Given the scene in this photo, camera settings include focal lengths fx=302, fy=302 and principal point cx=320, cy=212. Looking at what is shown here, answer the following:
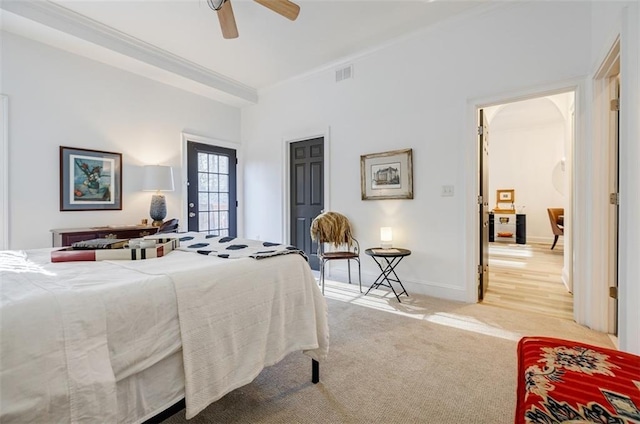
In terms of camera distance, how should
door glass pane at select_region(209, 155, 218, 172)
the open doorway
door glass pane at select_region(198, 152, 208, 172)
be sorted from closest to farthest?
door glass pane at select_region(198, 152, 208, 172) < door glass pane at select_region(209, 155, 218, 172) < the open doorway

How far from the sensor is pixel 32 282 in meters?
1.08

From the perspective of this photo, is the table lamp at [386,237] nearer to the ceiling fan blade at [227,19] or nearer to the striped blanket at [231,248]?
the striped blanket at [231,248]

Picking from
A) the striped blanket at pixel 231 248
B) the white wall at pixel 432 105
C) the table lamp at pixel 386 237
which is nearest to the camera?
the striped blanket at pixel 231 248

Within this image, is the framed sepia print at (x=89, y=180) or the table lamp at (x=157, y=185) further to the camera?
the table lamp at (x=157, y=185)

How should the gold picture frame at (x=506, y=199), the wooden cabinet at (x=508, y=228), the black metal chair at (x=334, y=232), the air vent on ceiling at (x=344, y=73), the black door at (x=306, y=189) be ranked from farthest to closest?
the gold picture frame at (x=506, y=199) < the wooden cabinet at (x=508, y=228) < the black door at (x=306, y=189) < the air vent on ceiling at (x=344, y=73) < the black metal chair at (x=334, y=232)

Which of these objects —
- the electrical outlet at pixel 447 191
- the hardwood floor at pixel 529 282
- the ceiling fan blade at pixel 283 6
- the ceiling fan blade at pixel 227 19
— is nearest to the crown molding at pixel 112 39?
the ceiling fan blade at pixel 227 19

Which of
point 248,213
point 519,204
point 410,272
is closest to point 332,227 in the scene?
point 410,272

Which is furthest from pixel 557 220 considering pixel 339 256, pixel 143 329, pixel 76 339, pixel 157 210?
pixel 76 339

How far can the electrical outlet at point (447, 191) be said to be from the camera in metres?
3.30

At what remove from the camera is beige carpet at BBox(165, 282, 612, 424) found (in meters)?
1.52

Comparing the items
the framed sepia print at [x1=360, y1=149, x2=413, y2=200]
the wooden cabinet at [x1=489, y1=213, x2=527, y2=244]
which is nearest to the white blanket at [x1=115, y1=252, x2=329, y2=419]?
the framed sepia print at [x1=360, y1=149, x2=413, y2=200]

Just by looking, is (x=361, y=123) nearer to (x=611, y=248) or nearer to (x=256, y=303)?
(x=611, y=248)

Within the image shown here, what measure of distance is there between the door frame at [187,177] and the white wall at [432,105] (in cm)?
141

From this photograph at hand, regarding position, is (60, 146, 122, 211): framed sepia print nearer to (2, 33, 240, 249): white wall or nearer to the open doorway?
(2, 33, 240, 249): white wall
